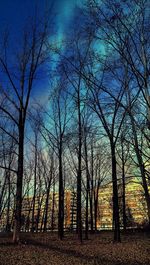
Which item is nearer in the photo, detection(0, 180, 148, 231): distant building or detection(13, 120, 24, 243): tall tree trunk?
detection(13, 120, 24, 243): tall tree trunk

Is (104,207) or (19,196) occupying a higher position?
(19,196)

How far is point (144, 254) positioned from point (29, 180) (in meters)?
27.3

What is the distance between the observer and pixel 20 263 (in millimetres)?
6586

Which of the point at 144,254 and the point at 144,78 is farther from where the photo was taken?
the point at 144,254

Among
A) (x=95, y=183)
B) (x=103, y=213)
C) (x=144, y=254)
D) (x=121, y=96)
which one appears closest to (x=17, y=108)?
(x=121, y=96)

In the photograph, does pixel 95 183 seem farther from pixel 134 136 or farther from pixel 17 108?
pixel 134 136

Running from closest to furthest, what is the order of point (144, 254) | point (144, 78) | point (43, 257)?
point (144, 78)
point (43, 257)
point (144, 254)

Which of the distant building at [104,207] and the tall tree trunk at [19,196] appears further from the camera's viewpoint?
the distant building at [104,207]

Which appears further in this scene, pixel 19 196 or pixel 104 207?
pixel 104 207

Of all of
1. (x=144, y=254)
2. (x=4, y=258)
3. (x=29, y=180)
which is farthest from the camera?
(x=29, y=180)

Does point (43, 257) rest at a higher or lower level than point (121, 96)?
lower

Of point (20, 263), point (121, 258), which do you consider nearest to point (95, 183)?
point (121, 258)

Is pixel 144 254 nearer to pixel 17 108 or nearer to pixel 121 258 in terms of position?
pixel 121 258

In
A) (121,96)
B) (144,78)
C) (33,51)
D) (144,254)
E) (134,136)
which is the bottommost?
(144,254)
